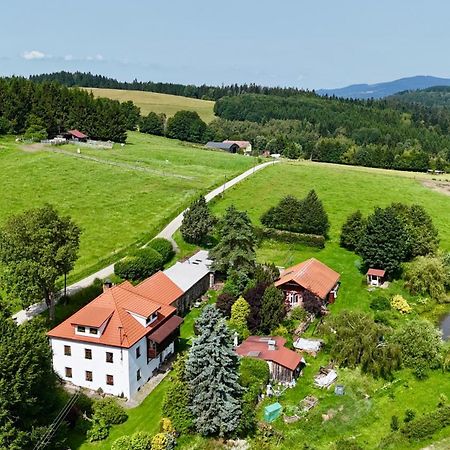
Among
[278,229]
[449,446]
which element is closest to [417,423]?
[449,446]

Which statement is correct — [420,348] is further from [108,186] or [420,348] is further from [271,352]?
[108,186]

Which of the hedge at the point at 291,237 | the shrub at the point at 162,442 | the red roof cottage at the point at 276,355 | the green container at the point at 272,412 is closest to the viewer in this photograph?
the shrub at the point at 162,442

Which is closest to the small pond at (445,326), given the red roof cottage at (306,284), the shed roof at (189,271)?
the red roof cottage at (306,284)

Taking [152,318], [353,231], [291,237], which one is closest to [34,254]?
[152,318]

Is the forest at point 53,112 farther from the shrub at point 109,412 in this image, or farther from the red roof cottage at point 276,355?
the shrub at point 109,412

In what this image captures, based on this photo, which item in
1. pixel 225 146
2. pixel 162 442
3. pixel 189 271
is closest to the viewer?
pixel 162 442

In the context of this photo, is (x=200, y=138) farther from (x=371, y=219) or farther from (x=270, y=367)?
(x=270, y=367)

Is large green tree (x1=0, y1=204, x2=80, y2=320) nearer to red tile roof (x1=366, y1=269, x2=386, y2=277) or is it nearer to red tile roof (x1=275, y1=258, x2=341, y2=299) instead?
red tile roof (x1=275, y1=258, x2=341, y2=299)
